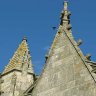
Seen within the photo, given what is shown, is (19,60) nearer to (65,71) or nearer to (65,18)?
(65,18)

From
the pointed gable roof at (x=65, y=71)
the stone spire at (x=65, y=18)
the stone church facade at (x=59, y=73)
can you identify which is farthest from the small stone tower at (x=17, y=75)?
the stone spire at (x=65, y=18)

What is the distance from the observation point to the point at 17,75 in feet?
100.0

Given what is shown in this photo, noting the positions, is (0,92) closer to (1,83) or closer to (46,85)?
(1,83)

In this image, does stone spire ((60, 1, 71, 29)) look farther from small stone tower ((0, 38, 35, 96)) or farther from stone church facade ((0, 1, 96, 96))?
small stone tower ((0, 38, 35, 96))

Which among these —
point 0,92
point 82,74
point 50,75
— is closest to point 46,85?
point 50,75

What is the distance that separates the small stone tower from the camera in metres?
29.9


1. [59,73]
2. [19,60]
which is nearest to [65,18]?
[59,73]

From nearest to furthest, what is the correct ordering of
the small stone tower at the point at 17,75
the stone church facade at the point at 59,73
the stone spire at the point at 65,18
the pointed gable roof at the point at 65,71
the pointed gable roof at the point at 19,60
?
the pointed gable roof at the point at 65,71 → the stone church facade at the point at 59,73 → the stone spire at the point at 65,18 → the small stone tower at the point at 17,75 → the pointed gable roof at the point at 19,60

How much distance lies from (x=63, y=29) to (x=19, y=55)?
5144 millimetres

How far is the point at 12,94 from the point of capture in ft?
97.2

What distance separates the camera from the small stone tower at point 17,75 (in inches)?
1179

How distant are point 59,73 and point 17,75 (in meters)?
5.24

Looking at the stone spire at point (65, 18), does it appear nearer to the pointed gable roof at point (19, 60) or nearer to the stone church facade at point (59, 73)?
the stone church facade at point (59, 73)

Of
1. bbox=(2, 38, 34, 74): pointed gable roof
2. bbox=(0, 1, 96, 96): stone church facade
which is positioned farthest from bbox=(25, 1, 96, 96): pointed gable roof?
bbox=(2, 38, 34, 74): pointed gable roof
